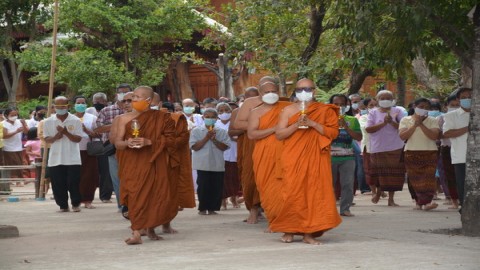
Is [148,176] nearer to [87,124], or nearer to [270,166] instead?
[270,166]

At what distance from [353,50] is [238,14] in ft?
27.1

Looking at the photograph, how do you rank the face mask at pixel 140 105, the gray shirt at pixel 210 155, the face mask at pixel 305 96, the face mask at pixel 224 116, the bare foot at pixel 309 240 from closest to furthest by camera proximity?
the bare foot at pixel 309 240, the face mask at pixel 305 96, the face mask at pixel 140 105, the gray shirt at pixel 210 155, the face mask at pixel 224 116

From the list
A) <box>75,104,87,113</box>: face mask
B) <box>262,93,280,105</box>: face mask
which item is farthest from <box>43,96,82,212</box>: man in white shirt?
<box>262,93,280,105</box>: face mask

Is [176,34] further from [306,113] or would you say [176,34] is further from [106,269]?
[106,269]

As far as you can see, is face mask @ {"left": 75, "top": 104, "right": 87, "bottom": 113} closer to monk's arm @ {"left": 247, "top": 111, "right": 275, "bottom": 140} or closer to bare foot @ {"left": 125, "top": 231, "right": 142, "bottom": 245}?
monk's arm @ {"left": 247, "top": 111, "right": 275, "bottom": 140}

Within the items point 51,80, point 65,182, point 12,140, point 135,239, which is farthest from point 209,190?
point 12,140

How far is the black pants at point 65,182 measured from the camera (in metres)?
17.7

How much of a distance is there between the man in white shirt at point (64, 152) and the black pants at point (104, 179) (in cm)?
154

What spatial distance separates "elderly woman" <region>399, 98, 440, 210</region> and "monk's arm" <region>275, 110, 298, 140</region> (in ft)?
16.9

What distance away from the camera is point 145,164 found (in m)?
12.5

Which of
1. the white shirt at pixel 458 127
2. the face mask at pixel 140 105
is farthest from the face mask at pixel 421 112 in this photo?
the face mask at pixel 140 105

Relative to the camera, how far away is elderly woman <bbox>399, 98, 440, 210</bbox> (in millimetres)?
17188

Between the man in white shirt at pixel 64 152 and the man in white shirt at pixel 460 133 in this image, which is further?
the man in white shirt at pixel 64 152

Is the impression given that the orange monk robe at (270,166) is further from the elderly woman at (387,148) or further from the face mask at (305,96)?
the elderly woman at (387,148)
